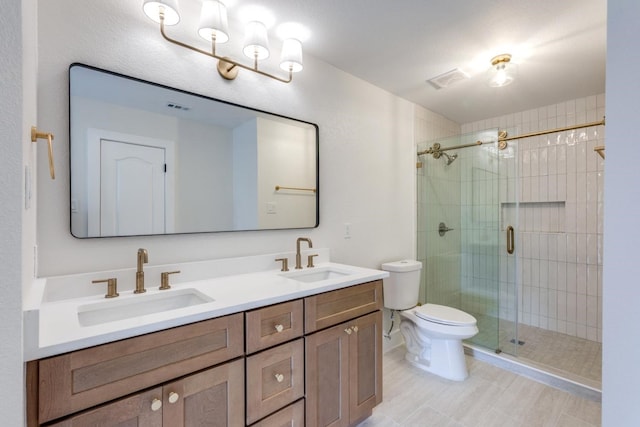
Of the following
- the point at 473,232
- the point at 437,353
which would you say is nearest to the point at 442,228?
the point at 473,232

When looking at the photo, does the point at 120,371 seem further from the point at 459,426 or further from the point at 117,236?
the point at 459,426

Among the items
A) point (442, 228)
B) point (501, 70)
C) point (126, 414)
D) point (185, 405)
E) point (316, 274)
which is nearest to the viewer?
point (126, 414)

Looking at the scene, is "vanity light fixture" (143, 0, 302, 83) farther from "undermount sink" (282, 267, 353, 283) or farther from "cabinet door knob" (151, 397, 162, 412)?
"cabinet door knob" (151, 397, 162, 412)

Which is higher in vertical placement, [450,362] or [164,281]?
[164,281]

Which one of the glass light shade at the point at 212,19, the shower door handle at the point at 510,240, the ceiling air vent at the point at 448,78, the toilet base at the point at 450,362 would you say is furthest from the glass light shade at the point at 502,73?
the toilet base at the point at 450,362

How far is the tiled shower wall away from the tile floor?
71cm

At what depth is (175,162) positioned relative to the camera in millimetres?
1443

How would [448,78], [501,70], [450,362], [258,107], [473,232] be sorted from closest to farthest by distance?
[258,107] < [501,70] < [450,362] < [448,78] < [473,232]

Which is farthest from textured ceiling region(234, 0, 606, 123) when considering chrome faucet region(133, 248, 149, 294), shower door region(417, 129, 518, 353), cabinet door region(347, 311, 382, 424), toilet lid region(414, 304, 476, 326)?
toilet lid region(414, 304, 476, 326)

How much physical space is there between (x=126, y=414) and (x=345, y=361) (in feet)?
3.13

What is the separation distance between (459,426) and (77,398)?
185cm

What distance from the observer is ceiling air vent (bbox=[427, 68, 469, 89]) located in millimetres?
2203

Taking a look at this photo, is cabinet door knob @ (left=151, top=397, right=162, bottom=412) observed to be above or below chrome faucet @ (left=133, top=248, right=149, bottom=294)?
below

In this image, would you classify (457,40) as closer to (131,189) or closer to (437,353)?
(131,189)
